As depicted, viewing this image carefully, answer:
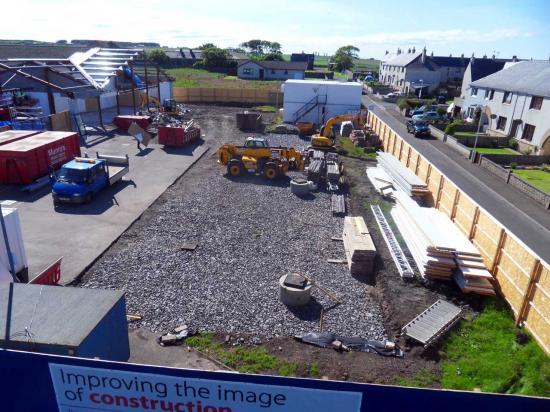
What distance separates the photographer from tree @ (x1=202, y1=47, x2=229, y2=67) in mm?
95750

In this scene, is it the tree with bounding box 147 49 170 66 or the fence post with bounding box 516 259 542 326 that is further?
the tree with bounding box 147 49 170 66

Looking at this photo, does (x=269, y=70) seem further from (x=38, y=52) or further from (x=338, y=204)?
(x=338, y=204)

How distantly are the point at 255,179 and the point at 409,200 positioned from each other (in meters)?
9.40

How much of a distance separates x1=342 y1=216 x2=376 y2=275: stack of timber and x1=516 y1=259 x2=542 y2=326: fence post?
14.9 feet

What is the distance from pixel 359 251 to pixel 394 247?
2326 mm

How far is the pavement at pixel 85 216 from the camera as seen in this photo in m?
14.3

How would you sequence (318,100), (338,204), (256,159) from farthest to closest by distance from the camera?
(318,100) → (256,159) → (338,204)

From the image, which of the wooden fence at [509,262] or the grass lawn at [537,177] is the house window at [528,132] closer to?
the grass lawn at [537,177]

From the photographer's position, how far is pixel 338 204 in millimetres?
20078

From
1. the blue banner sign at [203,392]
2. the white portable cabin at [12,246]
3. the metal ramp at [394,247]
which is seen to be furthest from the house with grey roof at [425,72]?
the blue banner sign at [203,392]

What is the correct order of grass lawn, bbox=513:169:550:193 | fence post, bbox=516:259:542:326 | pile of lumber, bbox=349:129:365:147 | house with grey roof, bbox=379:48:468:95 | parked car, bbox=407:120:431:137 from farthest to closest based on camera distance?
1. house with grey roof, bbox=379:48:468:95
2. parked car, bbox=407:120:431:137
3. pile of lumber, bbox=349:129:365:147
4. grass lawn, bbox=513:169:550:193
5. fence post, bbox=516:259:542:326

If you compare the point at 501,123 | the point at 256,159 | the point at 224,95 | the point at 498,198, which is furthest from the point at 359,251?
the point at 224,95

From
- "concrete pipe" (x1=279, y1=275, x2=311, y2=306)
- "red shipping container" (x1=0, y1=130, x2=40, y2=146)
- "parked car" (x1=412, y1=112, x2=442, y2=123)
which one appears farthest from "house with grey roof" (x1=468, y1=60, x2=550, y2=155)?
"red shipping container" (x1=0, y1=130, x2=40, y2=146)

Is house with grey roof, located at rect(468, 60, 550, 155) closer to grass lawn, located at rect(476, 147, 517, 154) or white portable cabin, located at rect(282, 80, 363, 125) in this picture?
grass lawn, located at rect(476, 147, 517, 154)
